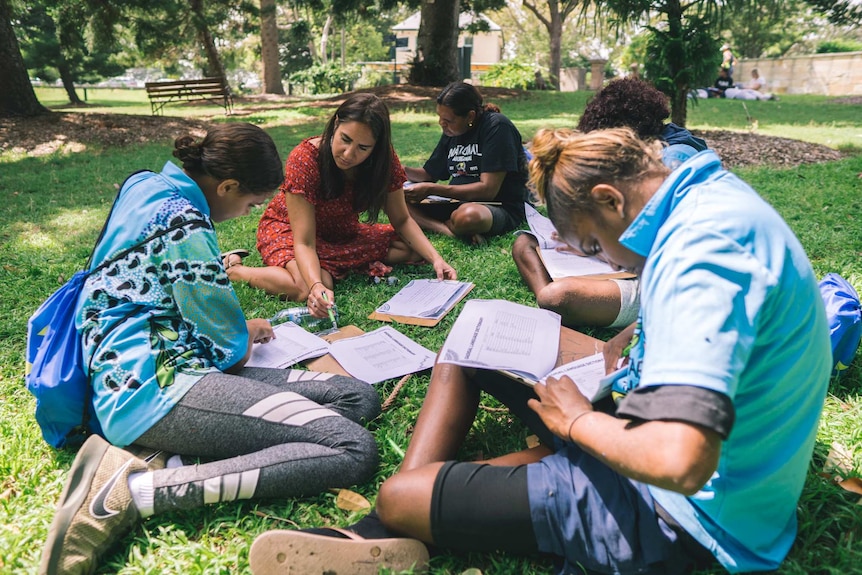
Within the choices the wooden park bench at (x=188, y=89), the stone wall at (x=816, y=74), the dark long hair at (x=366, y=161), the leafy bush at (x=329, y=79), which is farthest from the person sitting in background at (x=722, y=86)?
the dark long hair at (x=366, y=161)

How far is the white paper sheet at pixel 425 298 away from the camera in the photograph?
309 cm

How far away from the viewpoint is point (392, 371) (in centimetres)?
252

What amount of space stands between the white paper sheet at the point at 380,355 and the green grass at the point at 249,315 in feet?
0.28

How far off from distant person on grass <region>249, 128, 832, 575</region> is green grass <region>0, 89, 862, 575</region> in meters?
0.25

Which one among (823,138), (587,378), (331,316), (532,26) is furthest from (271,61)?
(532,26)

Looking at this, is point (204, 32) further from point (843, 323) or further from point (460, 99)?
point (843, 323)

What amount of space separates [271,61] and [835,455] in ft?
63.9

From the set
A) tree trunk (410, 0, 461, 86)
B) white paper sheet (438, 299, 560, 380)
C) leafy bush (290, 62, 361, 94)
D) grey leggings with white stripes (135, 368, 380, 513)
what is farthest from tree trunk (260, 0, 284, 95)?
grey leggings with white stripes (135, 368, 380, 513)

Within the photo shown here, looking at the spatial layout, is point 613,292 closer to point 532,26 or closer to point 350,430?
point 350,430

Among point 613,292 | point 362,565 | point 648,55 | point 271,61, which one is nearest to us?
point 362,565

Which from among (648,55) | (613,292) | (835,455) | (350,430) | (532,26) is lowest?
(835,455)

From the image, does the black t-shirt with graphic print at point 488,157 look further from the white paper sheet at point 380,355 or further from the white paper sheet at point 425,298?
the white paper sheet at point 380,355

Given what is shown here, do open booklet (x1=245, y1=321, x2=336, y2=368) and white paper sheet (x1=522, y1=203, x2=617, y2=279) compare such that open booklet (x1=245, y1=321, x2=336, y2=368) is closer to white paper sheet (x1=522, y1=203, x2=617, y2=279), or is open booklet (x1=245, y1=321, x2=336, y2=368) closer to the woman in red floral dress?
the woman in red floral dress

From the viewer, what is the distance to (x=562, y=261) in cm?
318
